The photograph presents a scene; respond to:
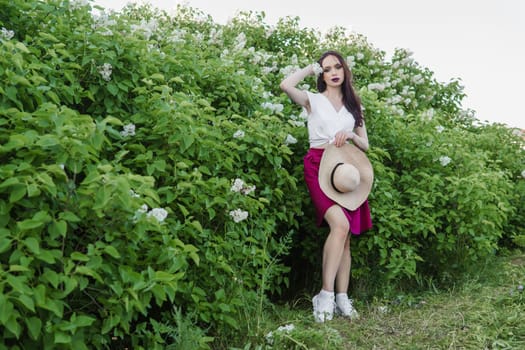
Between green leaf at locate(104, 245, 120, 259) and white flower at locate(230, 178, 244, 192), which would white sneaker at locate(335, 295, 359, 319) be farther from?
green leaf at locate(104, 245, 120, 259)

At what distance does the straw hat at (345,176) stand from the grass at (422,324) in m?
0.84

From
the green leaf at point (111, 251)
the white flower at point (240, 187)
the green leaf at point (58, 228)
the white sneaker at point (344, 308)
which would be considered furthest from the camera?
the white sneaker at point (344, 308)

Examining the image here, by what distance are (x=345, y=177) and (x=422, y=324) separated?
1.13 meters

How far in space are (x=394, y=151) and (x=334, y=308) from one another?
5.75 feet

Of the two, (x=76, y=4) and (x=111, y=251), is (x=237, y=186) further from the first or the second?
(x=76, y=4)

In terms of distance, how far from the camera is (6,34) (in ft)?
11.3

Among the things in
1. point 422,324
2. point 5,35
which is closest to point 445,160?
point 422,324

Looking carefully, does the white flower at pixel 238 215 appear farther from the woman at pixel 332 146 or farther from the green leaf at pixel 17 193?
the green leaf at pixel 17 193

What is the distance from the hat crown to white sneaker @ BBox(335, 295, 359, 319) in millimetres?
798

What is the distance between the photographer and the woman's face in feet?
14.2

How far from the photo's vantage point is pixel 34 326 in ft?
7.41

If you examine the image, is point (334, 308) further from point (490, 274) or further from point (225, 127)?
point (490, 274)

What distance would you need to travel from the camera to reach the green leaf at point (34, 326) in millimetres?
2242

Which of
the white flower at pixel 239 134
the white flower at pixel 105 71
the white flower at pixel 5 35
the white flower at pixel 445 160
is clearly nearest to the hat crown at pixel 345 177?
→ the white flower at pixel 239 134
